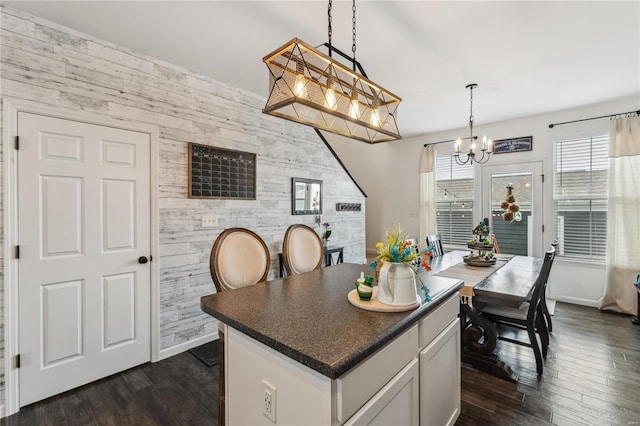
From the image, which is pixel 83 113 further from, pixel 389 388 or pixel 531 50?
pixel 531 50

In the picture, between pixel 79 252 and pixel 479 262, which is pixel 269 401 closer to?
pixel 79 252

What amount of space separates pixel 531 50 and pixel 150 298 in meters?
4.10

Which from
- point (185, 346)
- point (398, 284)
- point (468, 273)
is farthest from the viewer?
point (185, 346)

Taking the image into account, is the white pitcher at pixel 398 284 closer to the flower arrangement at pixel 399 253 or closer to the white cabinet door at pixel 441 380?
the flower arrangement at pixel 399 253

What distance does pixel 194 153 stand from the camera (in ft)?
9.60

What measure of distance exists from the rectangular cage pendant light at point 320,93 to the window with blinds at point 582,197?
12.3 ft

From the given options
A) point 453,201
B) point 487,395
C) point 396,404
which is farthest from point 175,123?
point 453,201

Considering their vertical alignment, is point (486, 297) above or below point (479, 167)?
below

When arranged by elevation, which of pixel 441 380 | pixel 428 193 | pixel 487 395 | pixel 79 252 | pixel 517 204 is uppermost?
pixel 428 193

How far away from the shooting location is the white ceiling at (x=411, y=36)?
2049 millimetres

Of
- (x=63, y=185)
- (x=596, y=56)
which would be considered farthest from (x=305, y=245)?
(x=596, y=56)

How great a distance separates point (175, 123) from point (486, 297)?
10.2 feet

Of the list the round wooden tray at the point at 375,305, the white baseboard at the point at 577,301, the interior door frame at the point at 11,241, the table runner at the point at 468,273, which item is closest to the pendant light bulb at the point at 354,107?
the round wooden tray at the point at 375,305

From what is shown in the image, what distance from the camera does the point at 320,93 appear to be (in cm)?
155
